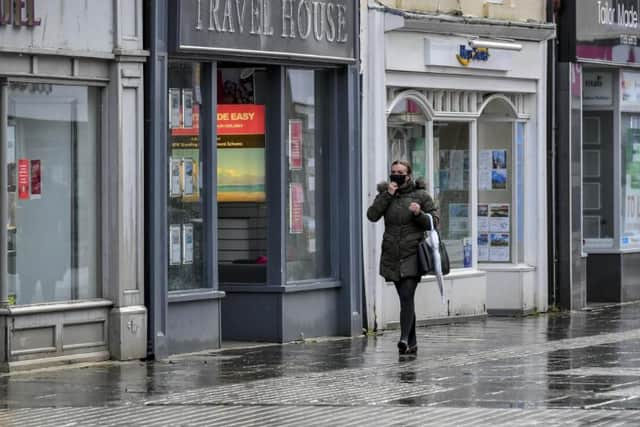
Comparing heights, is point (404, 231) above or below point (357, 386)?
above

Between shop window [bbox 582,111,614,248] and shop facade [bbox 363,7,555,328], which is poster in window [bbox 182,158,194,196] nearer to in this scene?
shop facade [bbox 363,7,555,328]

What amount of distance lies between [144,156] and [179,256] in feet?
3.95

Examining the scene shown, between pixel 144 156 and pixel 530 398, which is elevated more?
pixel 144 156

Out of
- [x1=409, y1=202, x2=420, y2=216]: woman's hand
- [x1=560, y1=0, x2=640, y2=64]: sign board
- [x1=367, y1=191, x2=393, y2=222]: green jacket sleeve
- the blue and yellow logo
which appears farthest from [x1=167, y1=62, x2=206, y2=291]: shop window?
[x1=560, y1=0, x2=640, y2=64]: sign board

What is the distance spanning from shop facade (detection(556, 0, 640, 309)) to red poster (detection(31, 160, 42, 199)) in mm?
9394

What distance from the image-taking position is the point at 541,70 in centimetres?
2275

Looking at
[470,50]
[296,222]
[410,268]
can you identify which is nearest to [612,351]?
[410,268]

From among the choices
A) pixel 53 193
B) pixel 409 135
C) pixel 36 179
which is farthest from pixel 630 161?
pixel 36 179

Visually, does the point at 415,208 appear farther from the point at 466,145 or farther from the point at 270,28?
the point at 466,145

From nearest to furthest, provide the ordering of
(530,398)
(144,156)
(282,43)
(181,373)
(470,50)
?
1. (530,398)
2. (181,373)
3. (144,156)
4. (282,43)
5. (470,50)

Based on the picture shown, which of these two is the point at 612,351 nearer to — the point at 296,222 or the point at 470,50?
the point at 296,222

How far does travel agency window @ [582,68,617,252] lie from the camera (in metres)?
24.7

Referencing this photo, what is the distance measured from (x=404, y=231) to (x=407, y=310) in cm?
77

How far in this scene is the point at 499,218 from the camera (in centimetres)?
2295
